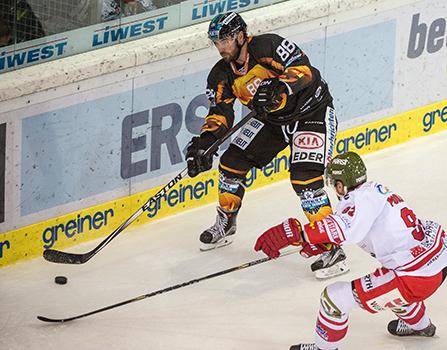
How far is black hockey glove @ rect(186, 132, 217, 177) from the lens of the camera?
722 cm

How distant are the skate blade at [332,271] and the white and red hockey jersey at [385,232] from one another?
128 cm

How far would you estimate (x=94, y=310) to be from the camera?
6930 mm

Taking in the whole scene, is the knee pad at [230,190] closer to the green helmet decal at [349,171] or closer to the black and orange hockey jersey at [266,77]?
the black and orange hockey jersey at [266,77]

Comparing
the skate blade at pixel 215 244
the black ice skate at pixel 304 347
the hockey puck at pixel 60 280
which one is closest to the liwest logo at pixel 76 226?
the hockey puck at pixel 60 280

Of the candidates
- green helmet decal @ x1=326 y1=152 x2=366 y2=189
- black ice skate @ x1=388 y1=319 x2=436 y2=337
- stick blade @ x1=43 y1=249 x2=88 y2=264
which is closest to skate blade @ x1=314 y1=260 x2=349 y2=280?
black ice skate @ x1=388 y1=319 x2=436 y2=337

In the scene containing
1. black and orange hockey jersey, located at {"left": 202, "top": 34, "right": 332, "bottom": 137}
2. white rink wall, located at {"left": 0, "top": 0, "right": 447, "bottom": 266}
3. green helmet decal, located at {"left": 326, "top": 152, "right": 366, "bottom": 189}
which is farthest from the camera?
white rink wall, located at {"left": 0, "top": 0, "right": 447, "bottom": 266}

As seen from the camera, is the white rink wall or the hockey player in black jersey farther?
the white rink wall

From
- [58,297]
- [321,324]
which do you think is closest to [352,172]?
[321,324]

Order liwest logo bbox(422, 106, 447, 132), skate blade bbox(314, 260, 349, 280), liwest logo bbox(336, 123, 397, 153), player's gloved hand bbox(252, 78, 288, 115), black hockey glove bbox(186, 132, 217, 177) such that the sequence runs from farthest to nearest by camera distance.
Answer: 1. liwest logo bbox(422, 106, 447, 132)
2. liwest logo bbox(336, 123, 397, 153)
3. skate blade bbox(314, 260, 349, 280)
4. black hockey glove bbox(186, 132, 217, 177)
5. player's gloved hand bbox(252, 78, 288, 115)

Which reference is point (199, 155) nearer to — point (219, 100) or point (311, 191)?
point (219, 100)

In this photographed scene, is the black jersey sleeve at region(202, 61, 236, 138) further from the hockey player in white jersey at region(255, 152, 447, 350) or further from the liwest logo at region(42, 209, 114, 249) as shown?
the hockey player in white jersey at region(255, 152, 447, 350)

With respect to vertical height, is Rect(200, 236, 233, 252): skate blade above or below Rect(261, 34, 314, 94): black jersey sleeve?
below

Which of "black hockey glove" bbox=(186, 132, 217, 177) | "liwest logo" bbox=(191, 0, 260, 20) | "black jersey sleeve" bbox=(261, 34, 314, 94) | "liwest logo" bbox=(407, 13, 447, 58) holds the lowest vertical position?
"liwest logo" bbox=(407, 13, 447, 58)

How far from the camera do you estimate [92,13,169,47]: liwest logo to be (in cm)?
791
